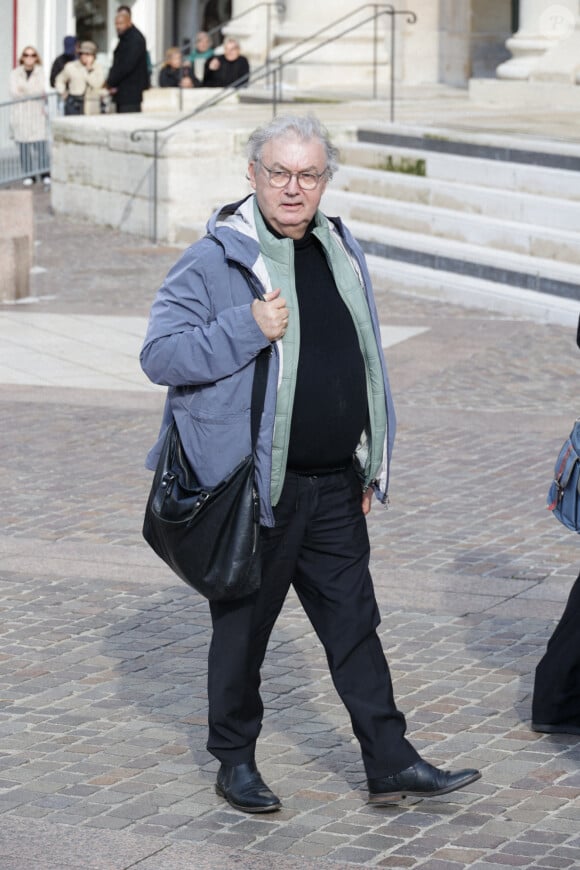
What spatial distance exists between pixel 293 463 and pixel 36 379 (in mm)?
6941

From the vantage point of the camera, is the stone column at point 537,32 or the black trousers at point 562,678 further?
the stone column at point 537,32

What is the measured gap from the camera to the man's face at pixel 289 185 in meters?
4.34

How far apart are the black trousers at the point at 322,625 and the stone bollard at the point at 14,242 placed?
32.6 ft

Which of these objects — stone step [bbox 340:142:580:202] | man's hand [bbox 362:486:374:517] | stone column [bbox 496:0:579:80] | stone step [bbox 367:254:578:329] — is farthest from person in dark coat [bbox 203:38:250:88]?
man's hand [bbox 362:486:374:517]

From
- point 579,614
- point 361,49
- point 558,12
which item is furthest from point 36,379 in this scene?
point 361,49

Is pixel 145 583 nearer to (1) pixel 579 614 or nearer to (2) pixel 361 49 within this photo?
(1) pixel 579 614

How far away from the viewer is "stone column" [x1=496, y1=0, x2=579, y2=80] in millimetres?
20922

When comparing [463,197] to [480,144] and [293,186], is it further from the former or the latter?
[293,186]

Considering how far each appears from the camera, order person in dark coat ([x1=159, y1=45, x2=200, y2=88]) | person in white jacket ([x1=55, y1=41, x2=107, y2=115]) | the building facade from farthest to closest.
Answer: person in dark coat ([x1=159, y1=45, x2=200, y2=88]) → person in white jacket ([x1=55, y1=41, x2=107, y2=115]) → the building facade

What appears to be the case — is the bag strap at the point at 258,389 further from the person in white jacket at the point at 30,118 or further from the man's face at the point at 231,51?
the man's face at the point at 231,51

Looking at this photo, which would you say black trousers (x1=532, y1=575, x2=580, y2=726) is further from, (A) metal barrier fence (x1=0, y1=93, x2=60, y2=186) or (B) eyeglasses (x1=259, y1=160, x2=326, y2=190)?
(A) metal barrier fence (x1=0, y1=93, x2=60, y2=186)

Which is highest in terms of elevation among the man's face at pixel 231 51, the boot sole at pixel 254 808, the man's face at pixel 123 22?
the man's face at pixel 123 22

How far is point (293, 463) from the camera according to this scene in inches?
176

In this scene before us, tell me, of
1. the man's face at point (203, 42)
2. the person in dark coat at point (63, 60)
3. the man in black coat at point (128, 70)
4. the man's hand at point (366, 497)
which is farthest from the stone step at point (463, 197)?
the man's hand at point (366, 497)
